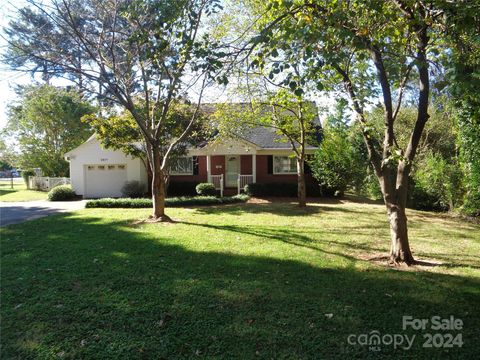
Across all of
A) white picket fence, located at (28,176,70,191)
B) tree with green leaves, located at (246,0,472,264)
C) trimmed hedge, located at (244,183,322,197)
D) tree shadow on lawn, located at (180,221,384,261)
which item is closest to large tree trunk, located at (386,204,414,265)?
tree with green leaves, located at (246,0,472,264)

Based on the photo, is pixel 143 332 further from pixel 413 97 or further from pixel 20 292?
pixel 413 97

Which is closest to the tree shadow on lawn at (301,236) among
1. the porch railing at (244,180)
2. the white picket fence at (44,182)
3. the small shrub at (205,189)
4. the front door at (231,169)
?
the small shrub at (205,189)

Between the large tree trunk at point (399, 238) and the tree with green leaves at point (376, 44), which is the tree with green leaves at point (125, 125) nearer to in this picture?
the tree with green leaves at point (376, 44)

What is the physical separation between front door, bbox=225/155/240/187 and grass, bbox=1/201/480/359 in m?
13.1

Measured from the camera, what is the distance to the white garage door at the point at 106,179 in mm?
21141

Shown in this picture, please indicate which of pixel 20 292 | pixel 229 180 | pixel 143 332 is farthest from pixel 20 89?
pixel 143 332

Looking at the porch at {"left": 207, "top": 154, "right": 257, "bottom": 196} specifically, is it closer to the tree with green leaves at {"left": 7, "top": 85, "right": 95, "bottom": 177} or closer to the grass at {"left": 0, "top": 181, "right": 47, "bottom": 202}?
the grass at {"left": 0, "top": 181, "right": 47, "bottom": 202}

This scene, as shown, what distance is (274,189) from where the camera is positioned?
62.6ft

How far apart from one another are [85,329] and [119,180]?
741 inches

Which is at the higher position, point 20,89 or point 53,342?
point 20,89

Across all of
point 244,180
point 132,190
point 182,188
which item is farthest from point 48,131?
point 244,180

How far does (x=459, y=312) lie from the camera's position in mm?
4039

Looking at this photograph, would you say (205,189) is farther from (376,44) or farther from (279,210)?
(376,44)

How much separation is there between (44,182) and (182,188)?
42.5ft
